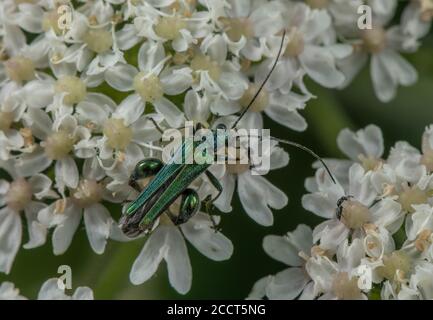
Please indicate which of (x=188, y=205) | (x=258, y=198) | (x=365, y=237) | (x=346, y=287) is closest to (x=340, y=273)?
(x=346, y=287)

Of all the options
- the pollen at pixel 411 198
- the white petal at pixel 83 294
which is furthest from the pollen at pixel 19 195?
the pollen at pixel 411 198

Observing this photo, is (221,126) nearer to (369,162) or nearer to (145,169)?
(145,169)

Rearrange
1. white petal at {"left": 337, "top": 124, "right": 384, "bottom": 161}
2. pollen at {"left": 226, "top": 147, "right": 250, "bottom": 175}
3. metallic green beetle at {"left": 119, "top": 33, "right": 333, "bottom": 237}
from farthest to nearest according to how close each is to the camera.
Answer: white petal at {"left": 337, "top": 124, "right": 384, "bottom": 161} < pollen at {"left": 226, "top": 147, "right": 250, "bottom": 175} < metallic green beetle at {"left": 119, "top": 33, "right": 333, "bottom": 237}

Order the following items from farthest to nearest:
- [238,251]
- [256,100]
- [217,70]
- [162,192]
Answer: [238,251]
[256,100]
[217,70]
[162,192]

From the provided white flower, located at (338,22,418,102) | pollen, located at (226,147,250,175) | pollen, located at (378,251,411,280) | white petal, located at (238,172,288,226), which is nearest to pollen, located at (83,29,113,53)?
pollen, located at (226,147,250,175)

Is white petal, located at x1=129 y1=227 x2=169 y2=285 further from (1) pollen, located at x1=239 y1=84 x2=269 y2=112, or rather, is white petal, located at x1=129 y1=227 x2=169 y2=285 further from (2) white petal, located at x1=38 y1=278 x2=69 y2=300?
(1) pollen, located at x1=239 y1=84 x2=269 y2=112

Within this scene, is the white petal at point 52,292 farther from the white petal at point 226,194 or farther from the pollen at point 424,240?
the pollen at point 424,240
